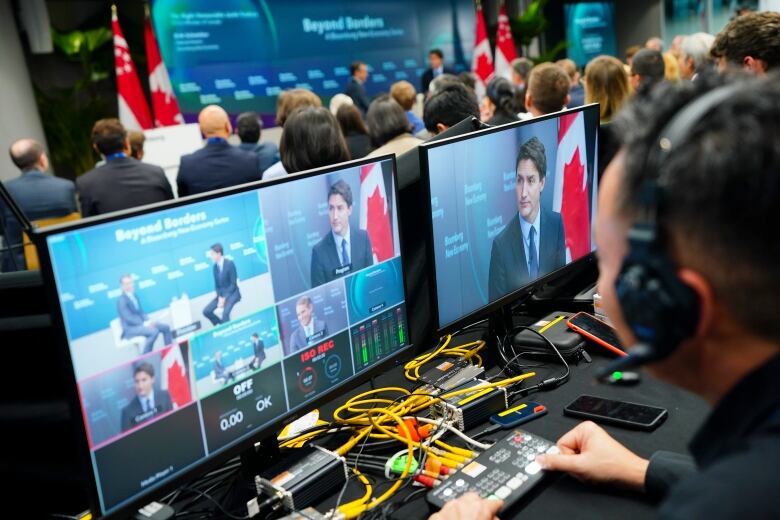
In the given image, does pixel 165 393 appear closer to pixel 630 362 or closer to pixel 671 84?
pixel 630 362

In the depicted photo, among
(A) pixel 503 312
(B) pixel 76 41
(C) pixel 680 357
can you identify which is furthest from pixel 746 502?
(B) pixel 76 41

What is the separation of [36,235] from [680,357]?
0.76m

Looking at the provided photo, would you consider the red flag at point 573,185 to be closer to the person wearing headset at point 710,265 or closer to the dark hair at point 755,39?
the dark hair at point 755,39

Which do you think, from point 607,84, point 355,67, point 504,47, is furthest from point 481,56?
→ point 607,84

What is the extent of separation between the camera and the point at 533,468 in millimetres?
1236

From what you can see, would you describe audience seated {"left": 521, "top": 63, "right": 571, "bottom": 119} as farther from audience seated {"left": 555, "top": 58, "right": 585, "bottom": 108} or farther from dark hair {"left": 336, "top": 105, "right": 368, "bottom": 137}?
dark hair {"left": 336, "top": 105, "right": 368, "bottom": 137}

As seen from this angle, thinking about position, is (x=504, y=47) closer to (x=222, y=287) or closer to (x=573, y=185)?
(x=573, y=185)

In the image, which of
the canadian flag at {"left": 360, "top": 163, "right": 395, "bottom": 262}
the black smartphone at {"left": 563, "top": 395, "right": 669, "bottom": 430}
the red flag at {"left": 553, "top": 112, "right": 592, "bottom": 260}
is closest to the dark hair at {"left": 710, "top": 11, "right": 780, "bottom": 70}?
the red flag at {"left": 553, "top": 112, "right": 592, "bottom": 260}

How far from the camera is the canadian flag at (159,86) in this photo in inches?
278

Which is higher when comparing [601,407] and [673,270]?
[673,270]

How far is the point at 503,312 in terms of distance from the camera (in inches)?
72.2

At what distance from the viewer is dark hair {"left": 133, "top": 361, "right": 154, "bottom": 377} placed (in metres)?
1.02

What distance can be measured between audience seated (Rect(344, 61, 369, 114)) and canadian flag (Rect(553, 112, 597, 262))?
674cm

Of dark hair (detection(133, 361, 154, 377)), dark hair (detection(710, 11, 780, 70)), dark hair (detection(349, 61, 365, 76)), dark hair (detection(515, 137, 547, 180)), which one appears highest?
dark hair (detection(349, 61, 365, 76))
